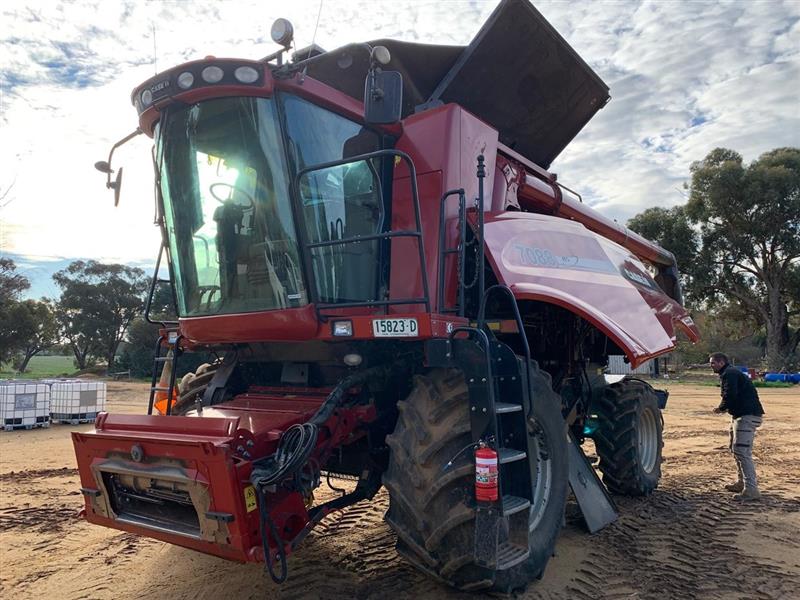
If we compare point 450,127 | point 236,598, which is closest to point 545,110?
point 450,127

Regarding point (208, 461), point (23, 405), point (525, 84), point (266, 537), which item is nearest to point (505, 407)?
point (266, 537)

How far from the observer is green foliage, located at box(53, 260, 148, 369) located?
137 feet

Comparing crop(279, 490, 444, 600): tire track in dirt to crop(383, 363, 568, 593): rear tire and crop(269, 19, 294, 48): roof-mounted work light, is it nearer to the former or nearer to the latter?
crop(383, 363, 568, 593): rear tire

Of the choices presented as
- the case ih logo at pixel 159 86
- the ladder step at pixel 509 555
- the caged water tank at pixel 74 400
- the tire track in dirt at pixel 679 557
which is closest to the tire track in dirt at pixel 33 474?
the case ih logo at pixel 159 86

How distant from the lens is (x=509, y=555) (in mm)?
3414

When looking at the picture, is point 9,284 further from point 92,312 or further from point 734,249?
point 734,249

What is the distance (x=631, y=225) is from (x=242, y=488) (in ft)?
103

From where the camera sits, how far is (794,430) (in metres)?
11.8

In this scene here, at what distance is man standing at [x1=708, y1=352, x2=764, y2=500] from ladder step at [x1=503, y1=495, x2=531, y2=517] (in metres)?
3.98

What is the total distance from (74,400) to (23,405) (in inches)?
40.2

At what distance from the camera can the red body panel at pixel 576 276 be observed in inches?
169

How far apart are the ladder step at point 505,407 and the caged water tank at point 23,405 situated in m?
12.2

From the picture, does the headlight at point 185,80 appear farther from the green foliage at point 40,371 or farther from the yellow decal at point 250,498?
the green foliage at point 40,371

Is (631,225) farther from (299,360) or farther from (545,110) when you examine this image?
(299,360)
